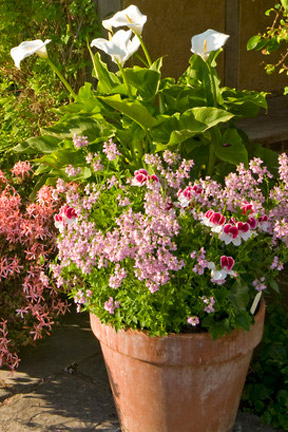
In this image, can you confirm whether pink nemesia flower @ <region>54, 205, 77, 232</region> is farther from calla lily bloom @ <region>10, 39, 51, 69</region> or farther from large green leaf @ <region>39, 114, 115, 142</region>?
calla lily bloom @ <region>10, 39, 51, 69</region>

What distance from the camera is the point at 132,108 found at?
2953mm

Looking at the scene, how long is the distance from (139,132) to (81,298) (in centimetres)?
86

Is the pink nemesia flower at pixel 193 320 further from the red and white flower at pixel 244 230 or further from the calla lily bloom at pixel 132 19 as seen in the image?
the calla lily bloom at pixel 132 19

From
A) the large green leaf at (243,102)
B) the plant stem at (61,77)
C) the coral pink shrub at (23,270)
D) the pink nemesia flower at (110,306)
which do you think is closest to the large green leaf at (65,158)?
the coral pink shrub at (23,270)

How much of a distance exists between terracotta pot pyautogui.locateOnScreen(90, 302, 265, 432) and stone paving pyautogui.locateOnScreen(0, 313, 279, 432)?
0.91ft

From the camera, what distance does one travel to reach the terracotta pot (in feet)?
8.55

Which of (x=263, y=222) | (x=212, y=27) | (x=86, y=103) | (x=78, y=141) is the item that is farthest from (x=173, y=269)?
(x=212, y=27)

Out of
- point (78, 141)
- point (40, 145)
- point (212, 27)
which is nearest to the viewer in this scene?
point (78, 141)

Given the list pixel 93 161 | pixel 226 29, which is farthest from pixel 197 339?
pixel 226 29

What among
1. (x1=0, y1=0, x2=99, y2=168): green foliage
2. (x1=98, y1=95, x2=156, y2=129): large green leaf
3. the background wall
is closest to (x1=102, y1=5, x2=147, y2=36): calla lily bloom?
(x1=98, y1=95, x2=156, y2=129): large green leaf

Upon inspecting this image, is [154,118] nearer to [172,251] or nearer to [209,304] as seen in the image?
[172,251]

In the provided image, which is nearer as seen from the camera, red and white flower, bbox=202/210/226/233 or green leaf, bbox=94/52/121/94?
red and white flower, bbox=202/210/226/233

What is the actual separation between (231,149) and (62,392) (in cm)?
141

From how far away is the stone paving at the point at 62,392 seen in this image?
304 centimetres
